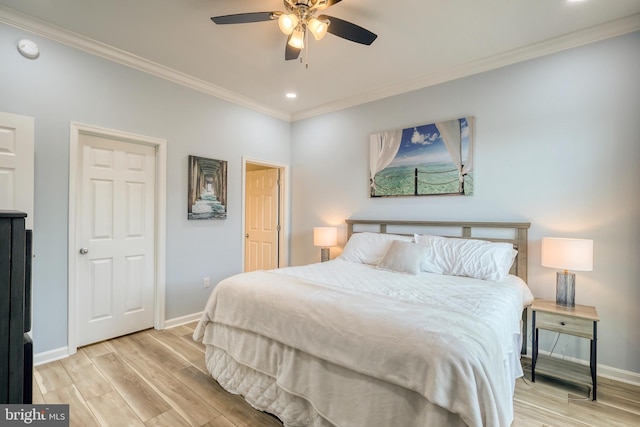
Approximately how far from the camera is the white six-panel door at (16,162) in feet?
7.39

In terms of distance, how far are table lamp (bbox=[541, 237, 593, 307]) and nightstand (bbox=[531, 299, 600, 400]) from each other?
0.10m

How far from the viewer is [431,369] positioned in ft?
4.11

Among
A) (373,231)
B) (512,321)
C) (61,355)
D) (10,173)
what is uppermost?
(10,173)

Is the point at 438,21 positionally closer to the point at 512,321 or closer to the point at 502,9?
the point at 502,9

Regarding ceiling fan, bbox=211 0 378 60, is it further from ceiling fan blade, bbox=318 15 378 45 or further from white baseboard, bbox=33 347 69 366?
white baseboard, bbox=33 347 69 366

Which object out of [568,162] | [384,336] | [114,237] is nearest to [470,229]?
[568,162]

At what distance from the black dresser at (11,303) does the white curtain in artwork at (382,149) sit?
10.9ft

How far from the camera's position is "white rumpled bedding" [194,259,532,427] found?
1.24 m

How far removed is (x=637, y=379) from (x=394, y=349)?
7.84ft

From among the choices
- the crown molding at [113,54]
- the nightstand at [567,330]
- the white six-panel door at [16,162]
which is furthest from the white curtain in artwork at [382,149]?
the white six-panel door at [16,162]

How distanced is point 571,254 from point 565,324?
0.53 metres

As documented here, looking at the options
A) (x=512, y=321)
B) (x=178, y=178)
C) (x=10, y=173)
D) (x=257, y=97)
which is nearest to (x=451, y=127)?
(x=512, y=321)

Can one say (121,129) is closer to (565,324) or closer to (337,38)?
(337,38)

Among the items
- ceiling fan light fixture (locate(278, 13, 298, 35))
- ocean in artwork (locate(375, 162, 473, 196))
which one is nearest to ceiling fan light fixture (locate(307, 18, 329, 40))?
ceiling fan light fixture (locate(278, 13, 298, 35))
